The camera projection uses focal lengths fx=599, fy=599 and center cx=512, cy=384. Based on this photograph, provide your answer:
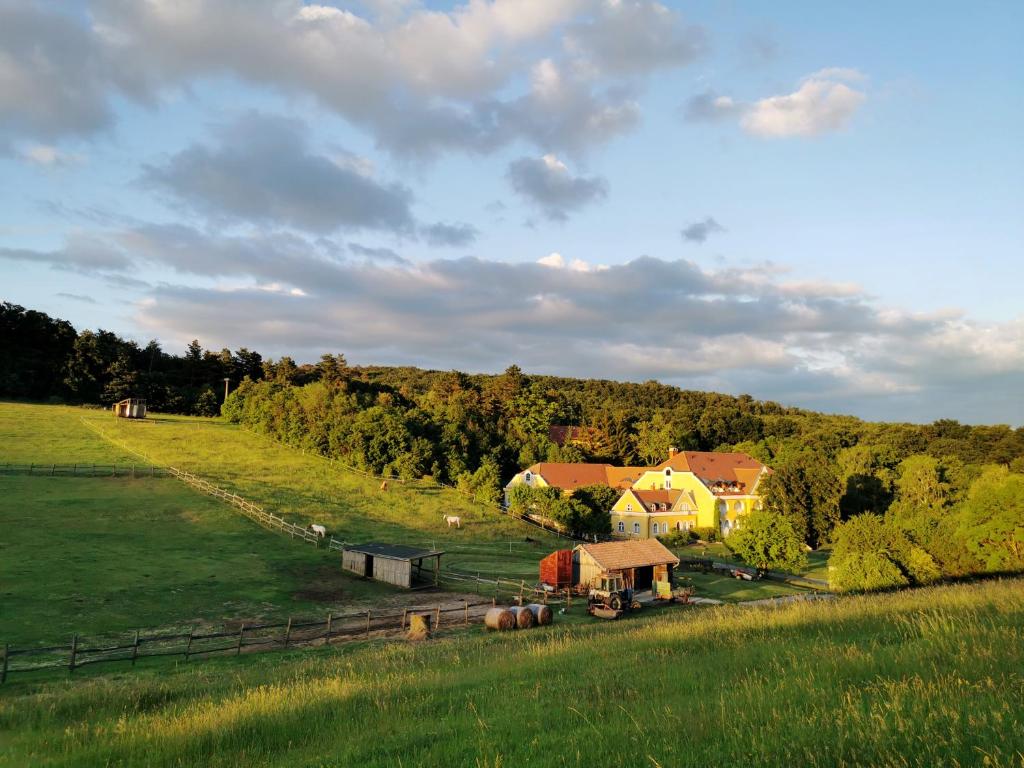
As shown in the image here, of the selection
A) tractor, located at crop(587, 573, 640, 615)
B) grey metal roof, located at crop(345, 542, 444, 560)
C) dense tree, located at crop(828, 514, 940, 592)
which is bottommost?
tractor, located at crop(587, 573, 640, 615)

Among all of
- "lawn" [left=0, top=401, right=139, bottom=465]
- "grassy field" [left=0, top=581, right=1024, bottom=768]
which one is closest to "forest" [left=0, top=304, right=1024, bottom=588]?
"lawn" [left=0, top=401, right=139, bottom=465]

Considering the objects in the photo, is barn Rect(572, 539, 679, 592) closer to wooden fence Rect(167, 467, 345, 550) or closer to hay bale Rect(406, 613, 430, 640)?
hay bale Rect(406, 613, 430, 640)

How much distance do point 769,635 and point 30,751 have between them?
47.9ft

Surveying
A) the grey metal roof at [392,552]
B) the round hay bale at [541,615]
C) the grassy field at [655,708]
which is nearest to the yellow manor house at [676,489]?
the grey metal roof at [392,552]

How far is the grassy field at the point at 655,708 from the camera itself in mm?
5836

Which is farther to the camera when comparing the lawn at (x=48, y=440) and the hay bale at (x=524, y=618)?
the lawn at (x=48, y=440)

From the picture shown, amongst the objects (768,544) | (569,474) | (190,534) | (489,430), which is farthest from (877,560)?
(489,430)

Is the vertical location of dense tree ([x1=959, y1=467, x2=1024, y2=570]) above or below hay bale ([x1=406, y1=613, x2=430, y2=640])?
above

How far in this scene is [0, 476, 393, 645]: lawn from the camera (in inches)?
1225

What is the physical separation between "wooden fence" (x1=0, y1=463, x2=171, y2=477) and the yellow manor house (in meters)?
45.4

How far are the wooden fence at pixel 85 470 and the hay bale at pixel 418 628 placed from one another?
45154mm

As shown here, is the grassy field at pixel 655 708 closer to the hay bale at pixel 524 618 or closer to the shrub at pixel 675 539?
the hay bale at pixel 524 618

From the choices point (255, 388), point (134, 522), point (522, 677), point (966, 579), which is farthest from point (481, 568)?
point (255, 388)

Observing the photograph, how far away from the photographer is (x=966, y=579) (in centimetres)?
4103
